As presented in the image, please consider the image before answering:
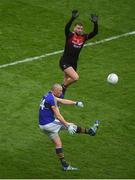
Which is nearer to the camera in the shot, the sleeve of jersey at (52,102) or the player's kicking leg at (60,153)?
the sleeve of jersey at (52,102)

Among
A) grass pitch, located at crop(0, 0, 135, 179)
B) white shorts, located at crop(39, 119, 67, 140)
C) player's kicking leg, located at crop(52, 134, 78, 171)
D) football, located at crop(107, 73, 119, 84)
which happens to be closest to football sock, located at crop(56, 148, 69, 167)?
player's kicking leg, located at crop(52, 134, 78, 171)

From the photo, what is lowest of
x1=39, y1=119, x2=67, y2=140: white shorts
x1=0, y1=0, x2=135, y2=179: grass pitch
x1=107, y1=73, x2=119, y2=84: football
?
x1=0, y1=0, x2=135, y2=179: grass pitch

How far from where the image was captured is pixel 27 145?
744 inches

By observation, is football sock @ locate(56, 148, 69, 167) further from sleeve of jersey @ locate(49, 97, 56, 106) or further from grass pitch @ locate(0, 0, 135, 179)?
sleeve of jersey @ locate(49, 97, 56, 106)

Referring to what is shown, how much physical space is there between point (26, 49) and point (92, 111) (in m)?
5.12

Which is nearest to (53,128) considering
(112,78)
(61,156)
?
(61,156)

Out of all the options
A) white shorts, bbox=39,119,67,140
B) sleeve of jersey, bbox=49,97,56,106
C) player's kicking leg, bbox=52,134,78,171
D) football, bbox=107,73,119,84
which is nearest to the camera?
sleeve of jersey, bbox=49,97,56,106

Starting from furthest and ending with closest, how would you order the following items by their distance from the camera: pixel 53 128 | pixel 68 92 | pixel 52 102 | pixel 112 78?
pixel 68 92 → pixel 112 78 → pixel 53 128 → pixel 52 102

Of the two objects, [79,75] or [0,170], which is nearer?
[0,170]

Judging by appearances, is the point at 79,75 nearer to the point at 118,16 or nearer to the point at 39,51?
the point at 39,51

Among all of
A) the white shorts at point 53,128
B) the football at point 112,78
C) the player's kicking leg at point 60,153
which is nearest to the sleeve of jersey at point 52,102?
the white shorts at point 53,128

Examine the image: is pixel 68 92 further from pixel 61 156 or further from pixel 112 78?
pixel 61 156

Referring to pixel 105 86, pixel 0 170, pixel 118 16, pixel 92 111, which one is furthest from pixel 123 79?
pixel 0 170

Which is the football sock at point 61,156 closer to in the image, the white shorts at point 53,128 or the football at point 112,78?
the white shorts at point 53,128
